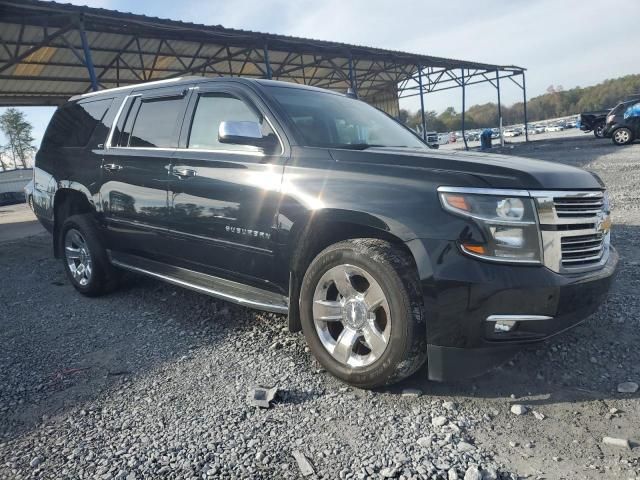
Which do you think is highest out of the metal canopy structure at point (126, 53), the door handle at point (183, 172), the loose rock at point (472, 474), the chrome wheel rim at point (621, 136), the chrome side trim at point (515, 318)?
the metal canopy structure at point (126, 53)

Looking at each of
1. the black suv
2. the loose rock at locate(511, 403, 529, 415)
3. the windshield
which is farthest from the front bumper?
the windshield

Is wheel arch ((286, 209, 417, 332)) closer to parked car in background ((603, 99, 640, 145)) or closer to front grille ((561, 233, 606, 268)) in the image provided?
front grille ((561, 233, 606, 268))

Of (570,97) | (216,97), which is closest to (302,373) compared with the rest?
(216,97)

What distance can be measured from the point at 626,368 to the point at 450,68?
2610 cm

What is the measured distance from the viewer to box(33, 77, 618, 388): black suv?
237 cm

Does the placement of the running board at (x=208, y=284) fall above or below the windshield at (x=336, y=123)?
below

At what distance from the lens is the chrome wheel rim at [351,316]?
8.69ft

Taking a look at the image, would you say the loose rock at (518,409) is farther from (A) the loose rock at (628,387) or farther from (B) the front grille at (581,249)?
(B) the front grille at (581,249)

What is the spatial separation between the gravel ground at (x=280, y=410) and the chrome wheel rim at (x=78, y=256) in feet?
3.14

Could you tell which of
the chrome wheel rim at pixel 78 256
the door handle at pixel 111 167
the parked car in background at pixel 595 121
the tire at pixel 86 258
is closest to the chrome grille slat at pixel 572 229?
the door handle at pixel 111 167

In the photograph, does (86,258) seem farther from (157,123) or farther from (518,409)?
(518,409)

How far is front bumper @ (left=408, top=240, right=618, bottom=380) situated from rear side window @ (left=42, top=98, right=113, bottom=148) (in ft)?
11.7

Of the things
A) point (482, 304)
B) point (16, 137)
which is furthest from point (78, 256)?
point (16, 137)

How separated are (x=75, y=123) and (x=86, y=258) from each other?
55.2 inches
